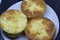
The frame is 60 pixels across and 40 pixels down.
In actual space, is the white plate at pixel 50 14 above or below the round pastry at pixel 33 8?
below

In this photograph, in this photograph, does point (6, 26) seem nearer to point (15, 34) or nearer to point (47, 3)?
point (15, 34)

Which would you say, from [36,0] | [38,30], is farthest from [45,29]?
[36,0]

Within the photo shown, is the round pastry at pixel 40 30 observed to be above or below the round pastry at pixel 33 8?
below

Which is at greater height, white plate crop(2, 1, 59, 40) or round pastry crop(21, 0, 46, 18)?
round pastry crop(21, 0, 46, 18)
